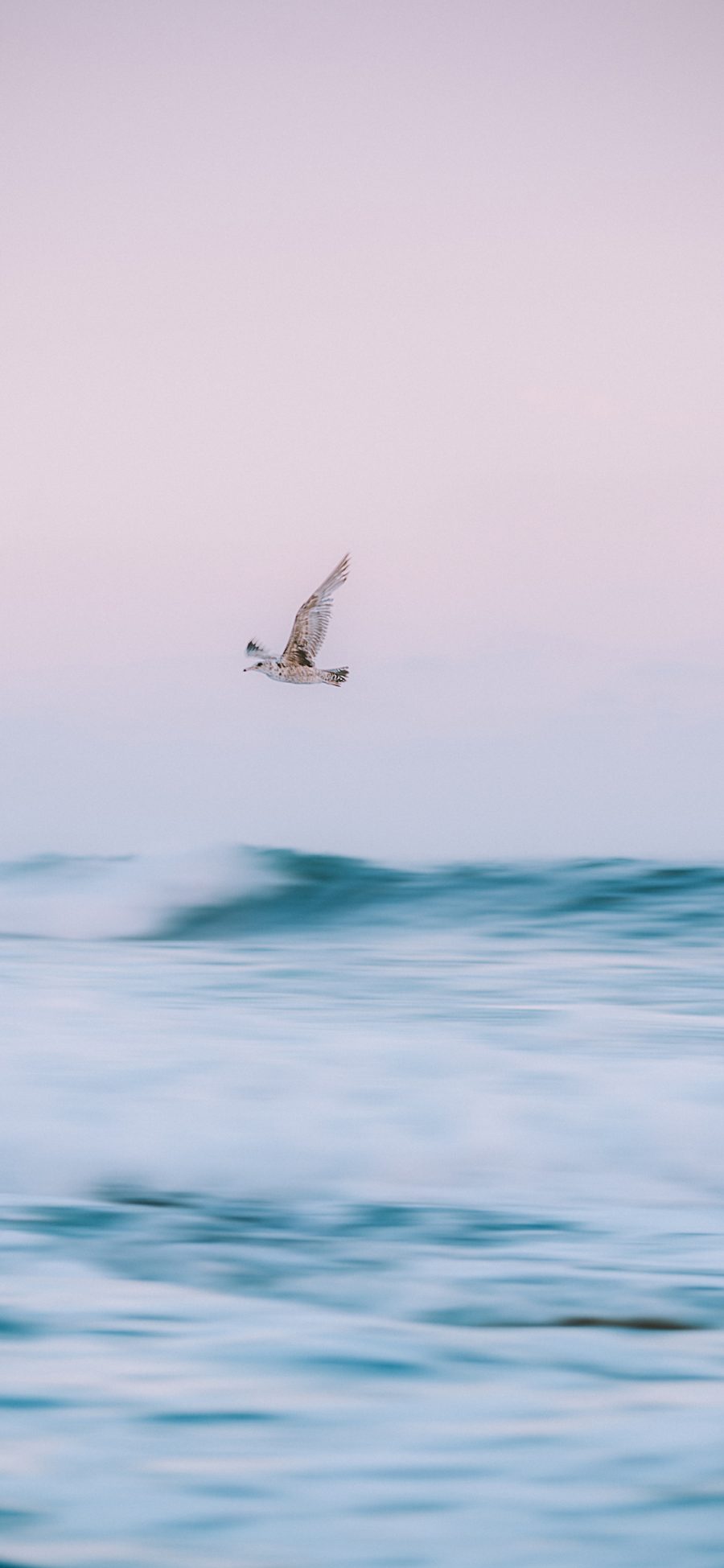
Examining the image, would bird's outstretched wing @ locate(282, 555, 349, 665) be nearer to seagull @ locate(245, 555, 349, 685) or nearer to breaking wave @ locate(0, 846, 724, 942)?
seagull @ locate(245, 555, 349, 685)

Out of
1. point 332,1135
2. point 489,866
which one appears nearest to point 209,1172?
point 332,1135

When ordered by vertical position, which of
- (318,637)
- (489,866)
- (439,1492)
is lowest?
(439,1492)

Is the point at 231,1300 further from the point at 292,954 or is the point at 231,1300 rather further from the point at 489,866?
the point at 489,866

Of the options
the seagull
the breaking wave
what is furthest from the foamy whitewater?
the breaking wave

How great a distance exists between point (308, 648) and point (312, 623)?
281 mm

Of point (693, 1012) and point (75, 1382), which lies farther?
point (693, 1012)

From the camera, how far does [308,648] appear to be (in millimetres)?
12398

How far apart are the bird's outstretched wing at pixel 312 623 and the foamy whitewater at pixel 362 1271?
8.41 feet

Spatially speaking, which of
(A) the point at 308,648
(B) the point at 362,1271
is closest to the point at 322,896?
(A) the point at 308,648

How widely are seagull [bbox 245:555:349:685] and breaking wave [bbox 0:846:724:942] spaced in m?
3.77

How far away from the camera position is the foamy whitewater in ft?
11.2

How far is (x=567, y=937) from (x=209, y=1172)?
27.5ft

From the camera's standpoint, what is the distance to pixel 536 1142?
6926mm

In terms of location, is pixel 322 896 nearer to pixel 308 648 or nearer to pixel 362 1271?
pixel 308 648
